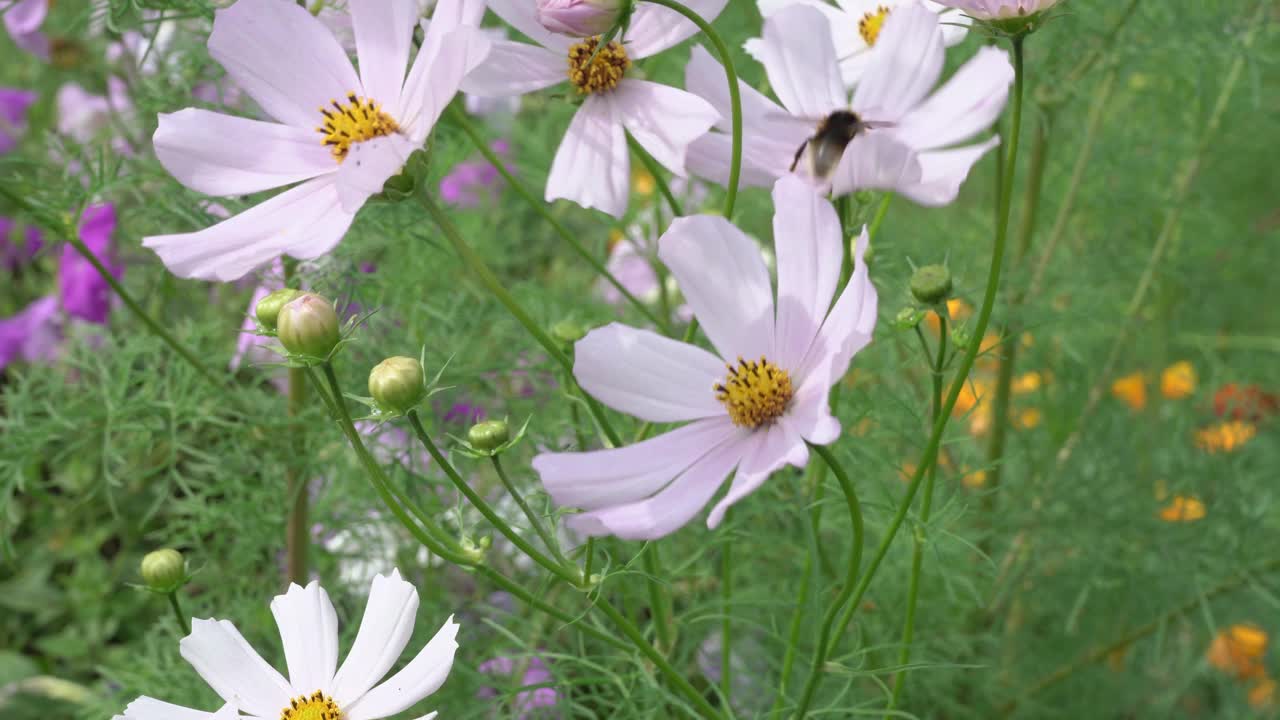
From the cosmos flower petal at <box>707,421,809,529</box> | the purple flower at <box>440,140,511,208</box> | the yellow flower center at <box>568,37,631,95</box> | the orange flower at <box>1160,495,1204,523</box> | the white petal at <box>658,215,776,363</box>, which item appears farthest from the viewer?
the purple flower at <box>440,140,511,208</box>

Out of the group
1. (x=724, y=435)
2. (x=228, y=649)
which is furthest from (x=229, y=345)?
(x=724, y=435)

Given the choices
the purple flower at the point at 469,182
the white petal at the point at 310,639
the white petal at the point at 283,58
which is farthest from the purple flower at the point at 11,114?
the white petal at the point at 310,639

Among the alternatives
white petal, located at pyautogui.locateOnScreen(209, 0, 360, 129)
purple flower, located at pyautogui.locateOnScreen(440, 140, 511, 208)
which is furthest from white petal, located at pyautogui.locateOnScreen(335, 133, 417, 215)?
purple flower, located at pyautogui.locateOnScreen(440, 140, 511, 208)

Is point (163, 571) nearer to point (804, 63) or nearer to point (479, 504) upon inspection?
point (479, 504)

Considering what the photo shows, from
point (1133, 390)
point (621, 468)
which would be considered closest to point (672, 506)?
point (621, 468)

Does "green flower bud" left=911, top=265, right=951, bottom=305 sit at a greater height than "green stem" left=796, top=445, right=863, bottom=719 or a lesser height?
greater

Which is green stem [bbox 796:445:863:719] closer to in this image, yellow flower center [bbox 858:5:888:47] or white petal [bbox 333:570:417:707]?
white petal [bbox 333:570:417:707]

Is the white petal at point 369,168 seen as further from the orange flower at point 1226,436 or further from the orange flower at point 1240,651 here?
the orange flower at point 1240,651
